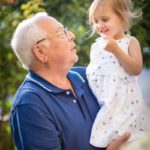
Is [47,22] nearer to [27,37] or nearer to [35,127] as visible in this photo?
[27,37]

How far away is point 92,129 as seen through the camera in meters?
2.61

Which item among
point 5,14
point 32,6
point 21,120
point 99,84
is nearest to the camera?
point 21,120

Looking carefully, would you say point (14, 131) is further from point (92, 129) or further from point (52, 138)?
point (92, 129)

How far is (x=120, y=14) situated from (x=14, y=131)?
0.74m

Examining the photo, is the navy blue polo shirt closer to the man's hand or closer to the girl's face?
the man's hand

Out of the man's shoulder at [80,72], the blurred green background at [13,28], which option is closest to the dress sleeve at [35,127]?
the man's shoulder at [80,72]

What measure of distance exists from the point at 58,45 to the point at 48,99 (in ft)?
0.85

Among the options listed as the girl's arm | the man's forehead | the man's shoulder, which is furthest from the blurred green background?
the girl's arm

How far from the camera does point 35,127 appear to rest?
249 cm

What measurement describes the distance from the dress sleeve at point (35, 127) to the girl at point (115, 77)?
0.74 ft

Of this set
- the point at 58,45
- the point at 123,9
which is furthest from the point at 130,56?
the point at 58,45

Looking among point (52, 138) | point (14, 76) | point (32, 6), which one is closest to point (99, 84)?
point (52, 138)

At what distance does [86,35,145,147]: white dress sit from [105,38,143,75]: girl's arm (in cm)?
4

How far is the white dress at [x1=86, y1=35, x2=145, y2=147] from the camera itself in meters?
2.59
